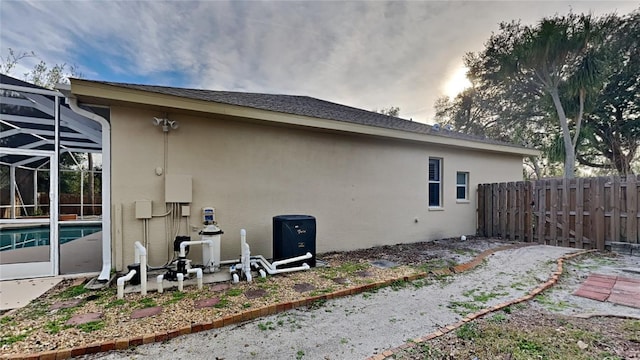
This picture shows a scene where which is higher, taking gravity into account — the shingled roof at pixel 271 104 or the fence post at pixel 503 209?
the shingled roof at pixel 271 104

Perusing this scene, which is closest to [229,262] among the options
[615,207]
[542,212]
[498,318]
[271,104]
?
[271,104]

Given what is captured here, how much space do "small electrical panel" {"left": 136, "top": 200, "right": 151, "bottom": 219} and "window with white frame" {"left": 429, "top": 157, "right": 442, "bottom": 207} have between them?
7.06 meters

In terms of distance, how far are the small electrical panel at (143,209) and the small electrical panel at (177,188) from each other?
0.93 ft

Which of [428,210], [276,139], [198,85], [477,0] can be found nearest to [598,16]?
[477,0]

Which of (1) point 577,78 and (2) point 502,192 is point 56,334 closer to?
(2) point 502,192

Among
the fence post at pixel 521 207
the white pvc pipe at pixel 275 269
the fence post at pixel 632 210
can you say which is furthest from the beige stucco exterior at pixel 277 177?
the fence post at pixel 632 210

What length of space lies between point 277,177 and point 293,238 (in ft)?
4.86

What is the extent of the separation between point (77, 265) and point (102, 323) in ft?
10.4

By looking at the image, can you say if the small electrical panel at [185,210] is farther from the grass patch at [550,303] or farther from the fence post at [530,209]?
the fence post at [530,209]

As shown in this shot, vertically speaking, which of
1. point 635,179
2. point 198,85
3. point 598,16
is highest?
point 598,16

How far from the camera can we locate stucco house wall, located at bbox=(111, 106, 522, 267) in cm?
477

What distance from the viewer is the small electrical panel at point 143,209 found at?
4.68 metres

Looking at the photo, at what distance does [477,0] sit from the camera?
8.30 meters

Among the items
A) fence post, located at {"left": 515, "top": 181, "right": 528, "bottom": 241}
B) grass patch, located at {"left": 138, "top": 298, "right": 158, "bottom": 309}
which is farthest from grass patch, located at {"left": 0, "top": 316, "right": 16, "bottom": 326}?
fence post, located at {"left": 515, "top": 181, "right": 528, "bottom": 241}
